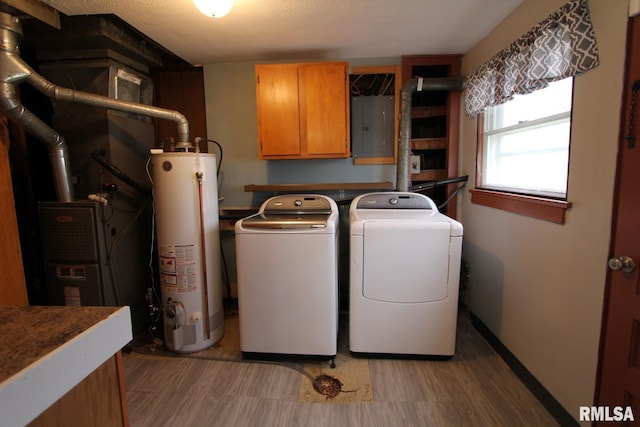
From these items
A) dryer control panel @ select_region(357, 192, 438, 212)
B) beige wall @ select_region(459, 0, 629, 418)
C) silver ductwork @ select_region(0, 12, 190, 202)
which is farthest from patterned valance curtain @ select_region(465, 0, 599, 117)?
silver ductwork @ select_region(0, 12, 190, 202)

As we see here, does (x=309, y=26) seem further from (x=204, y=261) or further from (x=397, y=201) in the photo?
(x=204, y=261)

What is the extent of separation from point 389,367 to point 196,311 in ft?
4.63

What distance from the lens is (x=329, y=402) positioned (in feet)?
5.83

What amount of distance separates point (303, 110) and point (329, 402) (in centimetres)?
210

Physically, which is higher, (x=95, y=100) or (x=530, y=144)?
(x=95, y=100)

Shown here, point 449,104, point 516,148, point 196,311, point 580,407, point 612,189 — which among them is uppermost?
point 449,104

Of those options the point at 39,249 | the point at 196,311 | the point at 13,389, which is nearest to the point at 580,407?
the point at 13,389

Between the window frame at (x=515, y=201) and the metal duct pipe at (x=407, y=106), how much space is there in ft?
1.37

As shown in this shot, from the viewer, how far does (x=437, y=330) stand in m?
2.05

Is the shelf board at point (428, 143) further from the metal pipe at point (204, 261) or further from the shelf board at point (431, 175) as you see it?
the metal pipe at point (204, 261)

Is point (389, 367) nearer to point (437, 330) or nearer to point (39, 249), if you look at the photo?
point (437, 330)

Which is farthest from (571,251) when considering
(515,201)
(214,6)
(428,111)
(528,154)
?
(214,6)

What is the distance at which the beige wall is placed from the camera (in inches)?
51.3

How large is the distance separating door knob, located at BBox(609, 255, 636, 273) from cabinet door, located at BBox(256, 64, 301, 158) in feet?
6.77
